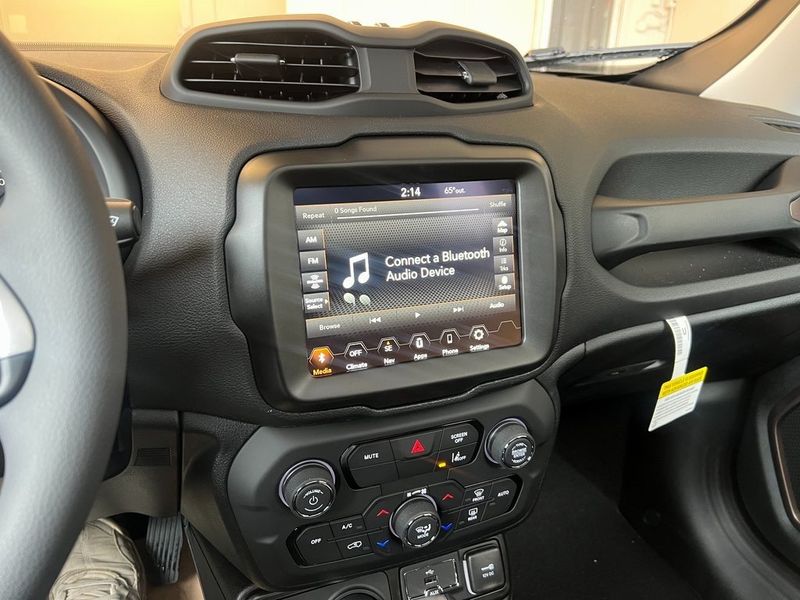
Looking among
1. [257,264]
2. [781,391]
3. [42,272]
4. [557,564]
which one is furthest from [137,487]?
[781,391]

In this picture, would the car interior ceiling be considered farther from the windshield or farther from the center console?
the windshield

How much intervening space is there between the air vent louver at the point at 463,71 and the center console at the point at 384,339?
3.4 inches

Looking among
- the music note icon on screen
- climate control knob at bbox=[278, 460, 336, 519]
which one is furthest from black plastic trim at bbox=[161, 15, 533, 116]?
climate control knob at bbox=[278, 460, 336, 519]

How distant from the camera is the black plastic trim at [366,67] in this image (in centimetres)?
68

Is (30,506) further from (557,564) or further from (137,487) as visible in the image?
(557,564)

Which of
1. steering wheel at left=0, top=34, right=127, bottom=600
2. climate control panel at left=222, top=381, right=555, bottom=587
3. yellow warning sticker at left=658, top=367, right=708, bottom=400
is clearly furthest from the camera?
yellow warning sticker at left=658, top=367, right=708, bottom=400

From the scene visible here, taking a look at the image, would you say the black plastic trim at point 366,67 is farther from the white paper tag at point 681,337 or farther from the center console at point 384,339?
the white paper tag at point 681,337

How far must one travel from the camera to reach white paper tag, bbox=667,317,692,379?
0.95m

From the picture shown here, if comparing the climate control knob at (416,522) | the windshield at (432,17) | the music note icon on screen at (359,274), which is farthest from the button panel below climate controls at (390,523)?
the windshield at (432,17)

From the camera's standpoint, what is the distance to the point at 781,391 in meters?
1.25

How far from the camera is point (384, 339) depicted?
731 millimetres

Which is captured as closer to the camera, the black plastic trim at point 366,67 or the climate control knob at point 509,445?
the black plastic trim at point 366,67

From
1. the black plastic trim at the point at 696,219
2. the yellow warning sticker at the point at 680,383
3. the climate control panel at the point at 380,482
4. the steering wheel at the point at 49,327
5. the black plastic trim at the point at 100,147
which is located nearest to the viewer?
the steering wheel at the point at 49,327

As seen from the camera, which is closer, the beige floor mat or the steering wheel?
the steering wheel
